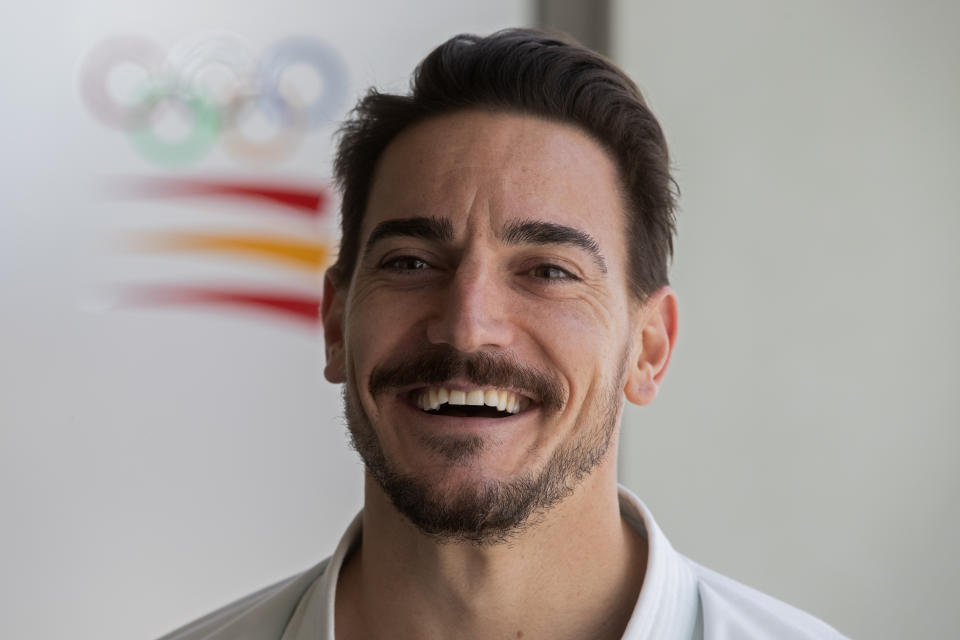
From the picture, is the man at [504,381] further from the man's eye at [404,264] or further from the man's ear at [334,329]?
the man's ear at [334,329]

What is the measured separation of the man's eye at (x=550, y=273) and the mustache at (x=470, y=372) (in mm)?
134

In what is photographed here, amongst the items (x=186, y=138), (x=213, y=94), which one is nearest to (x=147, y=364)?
(x=186, y=138)

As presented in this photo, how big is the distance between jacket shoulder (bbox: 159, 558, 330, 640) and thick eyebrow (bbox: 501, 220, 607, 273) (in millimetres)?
583

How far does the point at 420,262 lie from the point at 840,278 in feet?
5.01

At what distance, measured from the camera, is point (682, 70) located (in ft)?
8.48

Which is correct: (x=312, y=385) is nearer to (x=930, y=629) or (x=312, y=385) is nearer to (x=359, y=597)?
(x=359, y=597)

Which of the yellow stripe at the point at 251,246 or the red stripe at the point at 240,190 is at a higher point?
the red stripe at the point at 240,190

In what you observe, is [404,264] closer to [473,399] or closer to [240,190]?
[473,399]

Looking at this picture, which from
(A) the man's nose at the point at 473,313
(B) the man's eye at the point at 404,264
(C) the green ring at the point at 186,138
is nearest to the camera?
(A) the man's nose at the point at 473,313

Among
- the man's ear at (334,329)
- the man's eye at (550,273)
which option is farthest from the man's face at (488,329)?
the man's ear at (334,329)

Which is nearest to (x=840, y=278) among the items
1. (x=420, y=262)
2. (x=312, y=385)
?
(x=312, y=385)

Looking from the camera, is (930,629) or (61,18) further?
(930,629)

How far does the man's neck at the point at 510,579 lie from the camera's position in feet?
4.51

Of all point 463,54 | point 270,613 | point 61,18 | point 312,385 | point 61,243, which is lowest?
point 270,613
